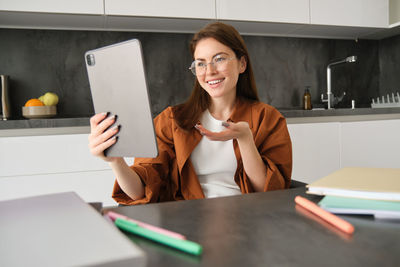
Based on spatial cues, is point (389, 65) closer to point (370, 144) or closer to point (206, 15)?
point (370, 144)

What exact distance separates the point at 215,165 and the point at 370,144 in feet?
6.22

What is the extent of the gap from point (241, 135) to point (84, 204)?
2.11 ft

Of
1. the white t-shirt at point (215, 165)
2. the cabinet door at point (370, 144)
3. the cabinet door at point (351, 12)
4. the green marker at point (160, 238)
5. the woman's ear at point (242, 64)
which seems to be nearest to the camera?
the green marker at point (160, 238)

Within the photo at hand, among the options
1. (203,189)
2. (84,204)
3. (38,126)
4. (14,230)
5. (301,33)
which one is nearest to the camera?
(14,230)

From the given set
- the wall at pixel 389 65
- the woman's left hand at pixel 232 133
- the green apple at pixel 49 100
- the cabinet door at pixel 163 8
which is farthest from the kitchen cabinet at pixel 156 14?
the wall at pixel 389 65

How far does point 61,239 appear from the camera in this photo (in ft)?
1.33

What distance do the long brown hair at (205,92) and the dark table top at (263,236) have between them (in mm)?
724

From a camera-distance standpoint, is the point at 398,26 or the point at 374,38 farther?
the point at 374,38

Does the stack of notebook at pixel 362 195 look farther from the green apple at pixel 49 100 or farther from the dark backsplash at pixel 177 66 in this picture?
the dark backsplash at pixel 177 66

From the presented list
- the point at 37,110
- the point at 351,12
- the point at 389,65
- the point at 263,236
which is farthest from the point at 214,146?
the point at 389,65

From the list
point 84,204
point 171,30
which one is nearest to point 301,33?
point 171,30

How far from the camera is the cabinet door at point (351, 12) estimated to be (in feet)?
9.39

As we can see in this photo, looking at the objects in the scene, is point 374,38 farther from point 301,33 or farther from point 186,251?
point 186,251

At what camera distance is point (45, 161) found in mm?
2074
